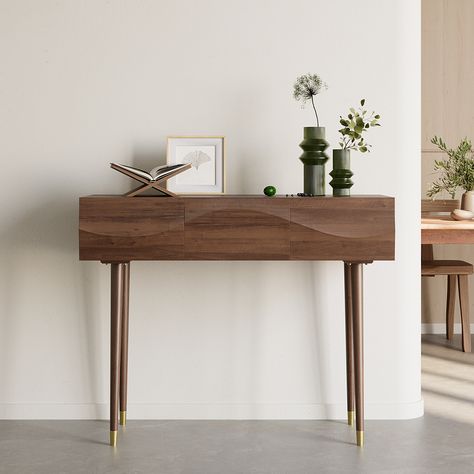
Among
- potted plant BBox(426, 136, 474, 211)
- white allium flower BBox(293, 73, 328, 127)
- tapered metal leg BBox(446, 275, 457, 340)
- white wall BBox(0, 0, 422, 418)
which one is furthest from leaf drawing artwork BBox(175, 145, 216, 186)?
tapered metal leg BBox(446, 275, 457, 340)

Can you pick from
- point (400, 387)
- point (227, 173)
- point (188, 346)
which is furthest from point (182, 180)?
point (400, 387)

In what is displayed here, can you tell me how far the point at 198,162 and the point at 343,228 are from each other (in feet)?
2.32

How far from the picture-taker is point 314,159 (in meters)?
3.27

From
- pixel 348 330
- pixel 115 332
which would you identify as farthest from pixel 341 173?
pixel 115 332

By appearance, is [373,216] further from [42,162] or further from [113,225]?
[42,162]

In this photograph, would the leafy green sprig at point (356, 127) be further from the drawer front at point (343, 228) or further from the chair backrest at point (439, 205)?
the chair backrest at point (439, 205)

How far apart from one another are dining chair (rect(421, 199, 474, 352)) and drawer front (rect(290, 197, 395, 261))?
188 cm

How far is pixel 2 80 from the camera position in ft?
11.5

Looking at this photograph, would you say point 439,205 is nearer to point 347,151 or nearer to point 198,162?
point 347,151

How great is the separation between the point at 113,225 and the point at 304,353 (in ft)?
3.41

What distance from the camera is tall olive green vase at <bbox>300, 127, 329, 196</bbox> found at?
3273 millimetres

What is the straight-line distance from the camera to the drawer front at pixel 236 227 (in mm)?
3094

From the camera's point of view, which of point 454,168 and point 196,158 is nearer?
point 196,158

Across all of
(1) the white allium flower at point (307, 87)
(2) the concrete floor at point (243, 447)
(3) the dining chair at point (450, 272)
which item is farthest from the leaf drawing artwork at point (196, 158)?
(3) the dining chair at point (450, 272)
